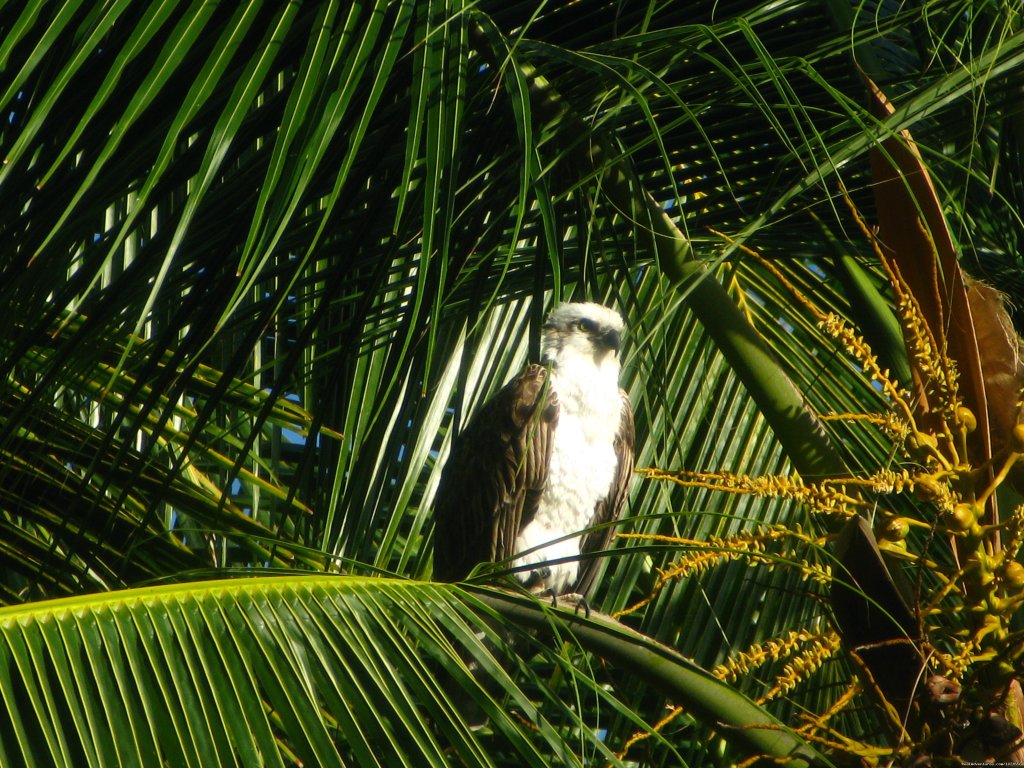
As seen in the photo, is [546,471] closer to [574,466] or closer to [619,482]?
Result: [574,466]

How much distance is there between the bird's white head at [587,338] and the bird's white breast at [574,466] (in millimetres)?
82

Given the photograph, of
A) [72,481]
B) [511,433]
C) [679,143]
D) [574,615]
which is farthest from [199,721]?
[511,433]

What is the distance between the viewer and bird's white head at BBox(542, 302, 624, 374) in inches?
153

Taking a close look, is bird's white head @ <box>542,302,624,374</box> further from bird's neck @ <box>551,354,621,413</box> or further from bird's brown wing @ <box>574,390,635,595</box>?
bird's brown wing @ <box>574,390,635,595</box>

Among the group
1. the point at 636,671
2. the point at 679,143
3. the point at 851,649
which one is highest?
the point at 679,143

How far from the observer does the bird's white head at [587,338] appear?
3.90 m

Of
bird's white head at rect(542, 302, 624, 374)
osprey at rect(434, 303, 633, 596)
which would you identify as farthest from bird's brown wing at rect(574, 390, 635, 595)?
bird's white head at rect(542, 302, 624, 374)

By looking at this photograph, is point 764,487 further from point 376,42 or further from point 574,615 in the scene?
point 376,42

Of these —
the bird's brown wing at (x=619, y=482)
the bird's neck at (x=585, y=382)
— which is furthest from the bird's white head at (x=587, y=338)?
the bird's brown wing at (x=619, y=482)

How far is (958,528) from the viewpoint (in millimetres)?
1648

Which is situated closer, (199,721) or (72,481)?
(199,721)

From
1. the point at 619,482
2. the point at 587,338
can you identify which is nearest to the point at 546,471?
the point at 619,482

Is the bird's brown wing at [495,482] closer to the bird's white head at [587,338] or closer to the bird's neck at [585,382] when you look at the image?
the bird's neck at [585,382]

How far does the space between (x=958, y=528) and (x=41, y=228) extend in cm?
133
